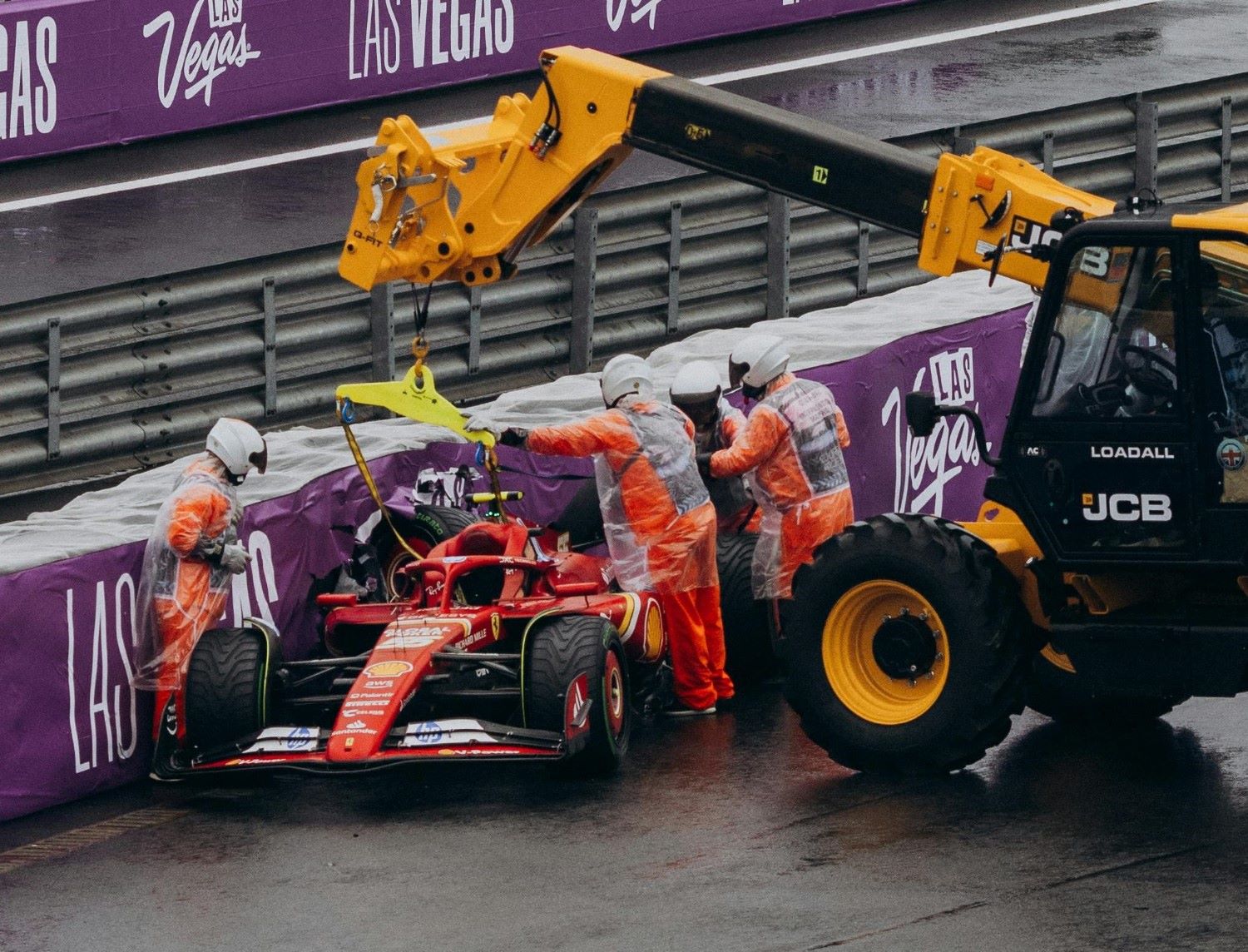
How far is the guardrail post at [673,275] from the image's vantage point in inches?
769

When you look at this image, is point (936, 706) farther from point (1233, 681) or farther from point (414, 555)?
point (414, 555)

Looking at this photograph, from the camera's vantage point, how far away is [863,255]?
2072 cm

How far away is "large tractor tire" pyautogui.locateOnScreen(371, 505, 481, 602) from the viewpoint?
539 inches

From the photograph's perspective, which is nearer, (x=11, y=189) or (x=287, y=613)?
(x=287, y=613)

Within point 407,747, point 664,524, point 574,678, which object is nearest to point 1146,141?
point 664,524

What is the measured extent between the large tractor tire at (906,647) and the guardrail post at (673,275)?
8.00m

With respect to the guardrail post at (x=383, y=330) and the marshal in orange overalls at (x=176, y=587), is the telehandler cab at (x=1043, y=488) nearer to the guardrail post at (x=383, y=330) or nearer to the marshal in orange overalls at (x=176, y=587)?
the marshal in orange overalls at (x=176, y=587)

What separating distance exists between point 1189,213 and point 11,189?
13.4 m

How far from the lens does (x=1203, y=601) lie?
1113 centimetres

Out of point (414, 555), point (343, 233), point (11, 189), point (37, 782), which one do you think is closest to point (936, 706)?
point (414, 555)

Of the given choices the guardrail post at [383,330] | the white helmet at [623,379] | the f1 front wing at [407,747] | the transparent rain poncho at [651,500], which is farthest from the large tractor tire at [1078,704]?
the guardrail post at [383,330]

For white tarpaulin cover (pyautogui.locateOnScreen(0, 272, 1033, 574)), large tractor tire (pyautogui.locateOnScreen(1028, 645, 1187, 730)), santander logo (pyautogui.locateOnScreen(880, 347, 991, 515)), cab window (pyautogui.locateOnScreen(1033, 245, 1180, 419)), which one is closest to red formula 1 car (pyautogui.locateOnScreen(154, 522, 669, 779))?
white tarpaulin cover (pyautogui.locateOnScreen(0, 272, 1033, 574))

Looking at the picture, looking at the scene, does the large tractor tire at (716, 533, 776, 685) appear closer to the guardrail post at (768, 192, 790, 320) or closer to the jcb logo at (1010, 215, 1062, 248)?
the jcb logo at (1010, 215, 1062, 248)

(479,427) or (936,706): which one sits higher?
(479,427)
